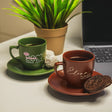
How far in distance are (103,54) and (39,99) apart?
346mm

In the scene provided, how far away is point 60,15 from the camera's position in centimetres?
75

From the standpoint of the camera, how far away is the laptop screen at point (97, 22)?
2.75ft

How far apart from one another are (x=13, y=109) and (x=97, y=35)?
0.52 m

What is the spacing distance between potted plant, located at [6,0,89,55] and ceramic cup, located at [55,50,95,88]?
0.70 ft

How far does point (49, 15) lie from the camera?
0.76 meters

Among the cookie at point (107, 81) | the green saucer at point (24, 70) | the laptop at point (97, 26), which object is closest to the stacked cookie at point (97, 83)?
the cookie at point (107, 81)

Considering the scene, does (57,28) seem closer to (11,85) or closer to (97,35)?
(97,35)

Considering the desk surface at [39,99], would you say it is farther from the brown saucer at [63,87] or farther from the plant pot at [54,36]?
the plant pot at [54,36]

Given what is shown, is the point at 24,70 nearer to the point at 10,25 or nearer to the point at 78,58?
the point at 78,58

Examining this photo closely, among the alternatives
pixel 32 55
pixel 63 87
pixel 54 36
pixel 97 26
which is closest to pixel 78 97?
pixel 63 87

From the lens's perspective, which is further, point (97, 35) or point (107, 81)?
point (97, 35)

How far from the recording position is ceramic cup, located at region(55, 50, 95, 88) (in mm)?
527

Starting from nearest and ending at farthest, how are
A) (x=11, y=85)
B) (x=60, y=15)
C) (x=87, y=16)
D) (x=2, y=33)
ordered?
1. (x=11, y=85)
2. (x=60, y=15)
3. (x=87, y=16)
4. (x=2, y=33)

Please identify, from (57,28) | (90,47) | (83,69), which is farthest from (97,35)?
(83,69)
